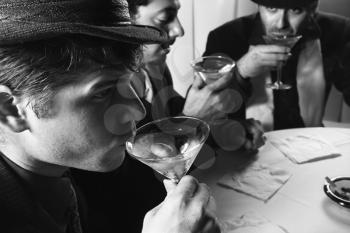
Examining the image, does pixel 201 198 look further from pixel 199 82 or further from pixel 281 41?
pixel 281 41

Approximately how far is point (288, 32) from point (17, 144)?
5.23ft

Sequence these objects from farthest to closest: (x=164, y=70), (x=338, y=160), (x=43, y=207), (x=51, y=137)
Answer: (x=164, y=70) < (x=338, y=160) < (x=43, y=207) < (x=51, y=137)

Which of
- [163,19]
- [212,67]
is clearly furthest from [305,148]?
[163,19]

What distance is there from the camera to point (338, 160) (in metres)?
1.24

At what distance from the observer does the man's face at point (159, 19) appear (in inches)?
59.2

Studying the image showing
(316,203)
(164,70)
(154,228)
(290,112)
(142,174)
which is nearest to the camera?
(154,228)

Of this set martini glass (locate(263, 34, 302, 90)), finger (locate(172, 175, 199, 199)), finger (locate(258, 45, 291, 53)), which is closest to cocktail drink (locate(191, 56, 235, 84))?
finger (locate(258, 45, 291, 53))

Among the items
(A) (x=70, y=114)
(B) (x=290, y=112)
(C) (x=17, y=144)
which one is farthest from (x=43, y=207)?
(B) (x=290, y=112)

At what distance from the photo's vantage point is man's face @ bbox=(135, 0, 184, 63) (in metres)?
1.50

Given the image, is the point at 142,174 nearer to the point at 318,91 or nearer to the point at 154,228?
the point at 154,228

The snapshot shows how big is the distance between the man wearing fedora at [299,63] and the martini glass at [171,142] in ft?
3.68

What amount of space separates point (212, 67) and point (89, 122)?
0.86 metres

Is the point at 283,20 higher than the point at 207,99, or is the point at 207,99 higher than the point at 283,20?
the point at 283,20

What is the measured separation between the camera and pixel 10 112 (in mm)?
748
